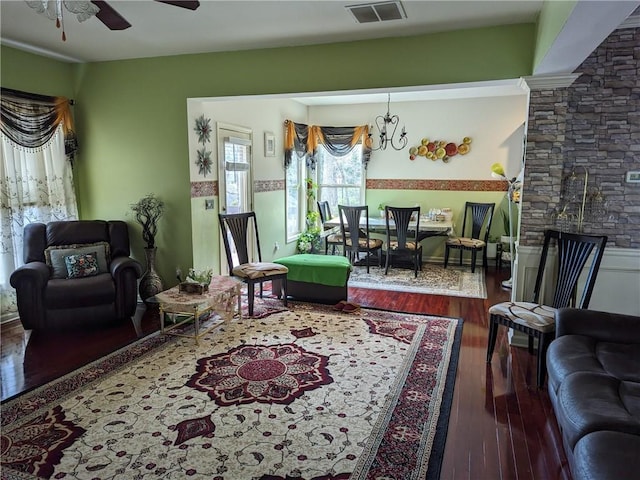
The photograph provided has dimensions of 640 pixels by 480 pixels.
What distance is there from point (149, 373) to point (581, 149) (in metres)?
3.65

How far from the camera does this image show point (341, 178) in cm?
761

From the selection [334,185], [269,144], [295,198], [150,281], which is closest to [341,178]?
[334,185]

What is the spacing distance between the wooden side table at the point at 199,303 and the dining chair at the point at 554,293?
7.36ft

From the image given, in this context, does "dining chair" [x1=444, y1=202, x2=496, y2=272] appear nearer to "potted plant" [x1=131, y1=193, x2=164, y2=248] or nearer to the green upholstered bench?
the green upholstered bench

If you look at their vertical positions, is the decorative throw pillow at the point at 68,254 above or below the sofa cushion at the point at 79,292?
above

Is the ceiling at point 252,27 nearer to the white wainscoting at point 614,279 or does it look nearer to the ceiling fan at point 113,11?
the ceiling fan at point 113,11

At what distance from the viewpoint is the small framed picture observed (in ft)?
20.2

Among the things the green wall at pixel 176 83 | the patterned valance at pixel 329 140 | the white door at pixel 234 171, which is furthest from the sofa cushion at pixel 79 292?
the patterned valance at pixel 329 140

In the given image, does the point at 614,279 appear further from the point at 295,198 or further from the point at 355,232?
the point at 295,198

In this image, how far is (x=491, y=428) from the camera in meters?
2.53

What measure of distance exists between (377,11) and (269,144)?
11.0ft

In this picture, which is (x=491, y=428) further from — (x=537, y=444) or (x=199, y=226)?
(x=199, y=226)

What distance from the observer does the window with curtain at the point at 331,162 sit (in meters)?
7.23

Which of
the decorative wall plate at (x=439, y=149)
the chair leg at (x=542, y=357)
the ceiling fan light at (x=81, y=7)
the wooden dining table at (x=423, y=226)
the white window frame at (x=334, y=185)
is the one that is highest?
the ceiling fan light at (x=81, y=7)
